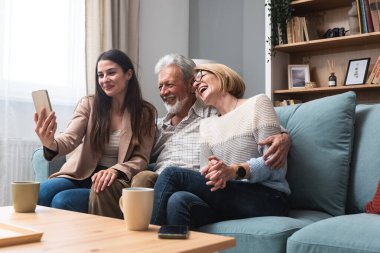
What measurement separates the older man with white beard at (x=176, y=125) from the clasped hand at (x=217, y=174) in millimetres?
362

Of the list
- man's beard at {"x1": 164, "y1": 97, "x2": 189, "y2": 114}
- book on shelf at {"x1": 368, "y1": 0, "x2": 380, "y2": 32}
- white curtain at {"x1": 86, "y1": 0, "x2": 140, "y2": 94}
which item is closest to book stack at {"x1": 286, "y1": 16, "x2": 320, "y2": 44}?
book on shelf at {"x1": 368, "y1": 0, "x2": 380, "y2": 32}

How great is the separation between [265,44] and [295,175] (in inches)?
87.1

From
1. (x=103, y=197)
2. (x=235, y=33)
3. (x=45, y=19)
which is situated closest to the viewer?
(x=103, y=197)

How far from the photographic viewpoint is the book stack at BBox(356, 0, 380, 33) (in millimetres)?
3244

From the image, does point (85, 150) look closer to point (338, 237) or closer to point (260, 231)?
point (260, 231)

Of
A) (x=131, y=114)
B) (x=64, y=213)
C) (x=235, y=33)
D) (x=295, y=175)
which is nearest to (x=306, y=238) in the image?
(x=295, y=175)

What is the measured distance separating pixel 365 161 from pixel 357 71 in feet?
6.34

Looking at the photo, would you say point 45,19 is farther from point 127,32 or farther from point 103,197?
point 103,197

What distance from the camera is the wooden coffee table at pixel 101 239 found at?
88 centimetres

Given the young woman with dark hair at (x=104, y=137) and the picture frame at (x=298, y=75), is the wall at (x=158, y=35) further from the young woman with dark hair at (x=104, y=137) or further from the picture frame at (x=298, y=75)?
the young woman with dark hair at (x=104, y=137)

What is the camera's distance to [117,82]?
7.32 ft

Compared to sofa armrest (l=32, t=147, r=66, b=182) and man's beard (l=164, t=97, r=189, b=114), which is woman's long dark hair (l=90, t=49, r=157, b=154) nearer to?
man's beard (l=164, t=97, r=189, b=114)

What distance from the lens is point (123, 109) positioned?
2.25 metres

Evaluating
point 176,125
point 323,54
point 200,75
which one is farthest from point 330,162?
point 323,54
